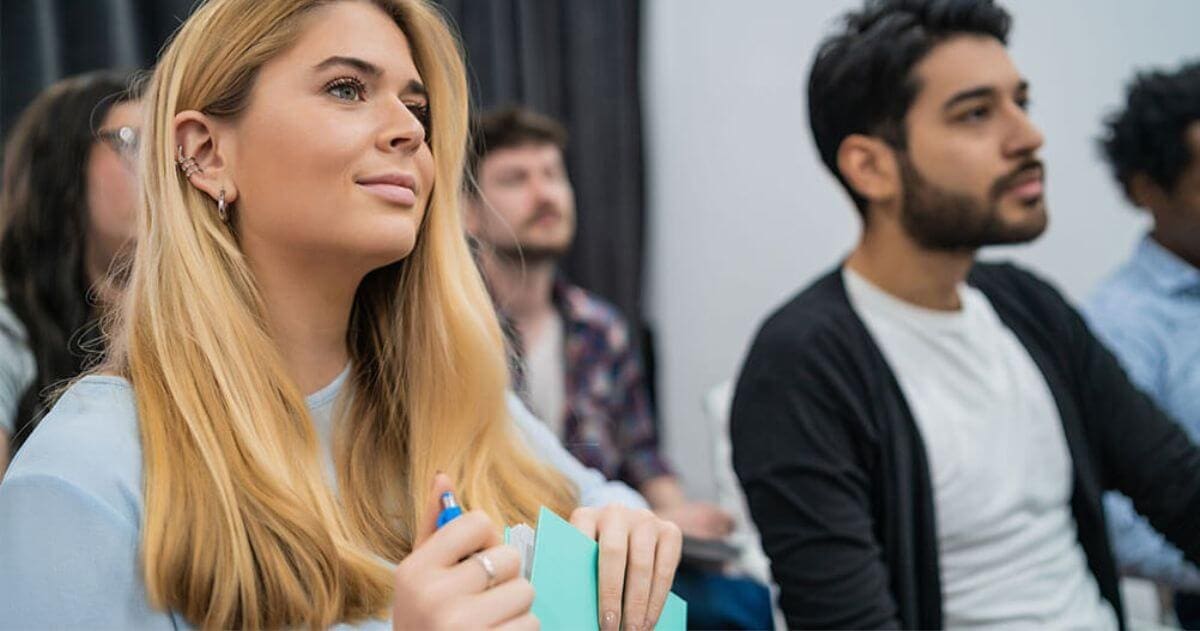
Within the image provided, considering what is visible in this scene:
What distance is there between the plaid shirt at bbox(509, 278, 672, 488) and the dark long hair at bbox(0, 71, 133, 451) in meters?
1.10

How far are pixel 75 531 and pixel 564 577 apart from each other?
33 centimetres

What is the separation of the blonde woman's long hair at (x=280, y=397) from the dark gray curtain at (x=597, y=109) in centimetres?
164

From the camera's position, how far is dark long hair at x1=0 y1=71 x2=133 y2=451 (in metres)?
1.29

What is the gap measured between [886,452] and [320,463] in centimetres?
64

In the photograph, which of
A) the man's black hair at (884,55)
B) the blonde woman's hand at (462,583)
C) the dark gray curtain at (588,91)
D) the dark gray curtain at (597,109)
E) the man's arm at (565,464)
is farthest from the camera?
the dark gray curtain at (597,109)

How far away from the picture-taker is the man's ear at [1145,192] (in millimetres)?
1614

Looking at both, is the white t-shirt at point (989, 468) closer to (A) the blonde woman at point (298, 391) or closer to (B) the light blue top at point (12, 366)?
(A) the blonde woman at point (298, 391)

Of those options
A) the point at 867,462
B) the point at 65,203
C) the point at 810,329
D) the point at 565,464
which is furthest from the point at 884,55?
the point at 65,203

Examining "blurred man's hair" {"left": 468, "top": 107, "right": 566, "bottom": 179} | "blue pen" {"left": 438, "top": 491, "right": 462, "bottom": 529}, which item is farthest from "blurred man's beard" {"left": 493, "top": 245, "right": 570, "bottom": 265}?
"blue pen" {"left": 438, "top": 491, "right": 462, "bottom": 529}

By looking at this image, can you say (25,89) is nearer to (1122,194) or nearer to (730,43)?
(730,43)

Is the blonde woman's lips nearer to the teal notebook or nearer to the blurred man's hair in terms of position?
the teal notebook

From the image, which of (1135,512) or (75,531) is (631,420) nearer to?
(1135,512)

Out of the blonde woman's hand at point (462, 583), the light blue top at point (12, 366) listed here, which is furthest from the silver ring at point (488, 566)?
the light blue top at point (12, 366)

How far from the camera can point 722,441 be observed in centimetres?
166
